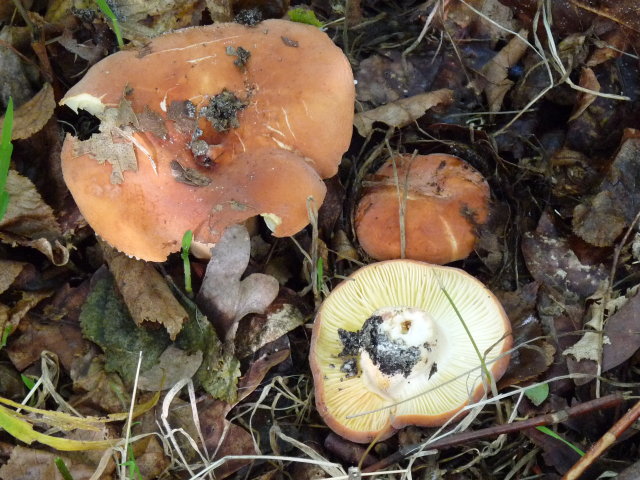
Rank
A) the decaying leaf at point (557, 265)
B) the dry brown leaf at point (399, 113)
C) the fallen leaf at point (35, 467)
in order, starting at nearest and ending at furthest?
1. the fallen leaf at point (35, 467)
2. the decaying leaf at point (557, 265)
3. the dry brown leaf at point (399, 113)

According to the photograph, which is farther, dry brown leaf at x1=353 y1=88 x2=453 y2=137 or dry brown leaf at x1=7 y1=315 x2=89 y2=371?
dry brown leaf at x1=353 y1=88 x2=453 y2=137

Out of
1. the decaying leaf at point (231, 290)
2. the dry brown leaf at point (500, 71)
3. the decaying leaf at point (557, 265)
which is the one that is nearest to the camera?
the decaying leaf at point (231, 290)

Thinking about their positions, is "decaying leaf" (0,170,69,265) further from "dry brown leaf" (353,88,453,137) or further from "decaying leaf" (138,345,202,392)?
"dry brown leaf" (353,88,453,137)

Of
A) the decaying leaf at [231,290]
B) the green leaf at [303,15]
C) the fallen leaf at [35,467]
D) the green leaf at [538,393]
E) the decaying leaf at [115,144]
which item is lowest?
the fallen leaf at [35,467]

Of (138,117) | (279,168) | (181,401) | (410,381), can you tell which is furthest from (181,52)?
(410,381)

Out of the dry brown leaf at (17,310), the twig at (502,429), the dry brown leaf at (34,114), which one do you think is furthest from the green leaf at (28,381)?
the twig at (502,429)

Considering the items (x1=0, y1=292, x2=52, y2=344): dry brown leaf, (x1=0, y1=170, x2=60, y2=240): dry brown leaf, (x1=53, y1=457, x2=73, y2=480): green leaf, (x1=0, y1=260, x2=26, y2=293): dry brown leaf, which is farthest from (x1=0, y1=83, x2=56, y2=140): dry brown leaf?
(x1=53, y1=457, x2=73, y2=480): green leaf

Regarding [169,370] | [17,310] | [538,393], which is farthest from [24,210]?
[538,393]

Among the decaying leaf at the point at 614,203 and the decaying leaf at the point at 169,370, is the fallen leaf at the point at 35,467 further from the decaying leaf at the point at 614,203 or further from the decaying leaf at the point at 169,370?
the decaying leaf at the point at 614,203
